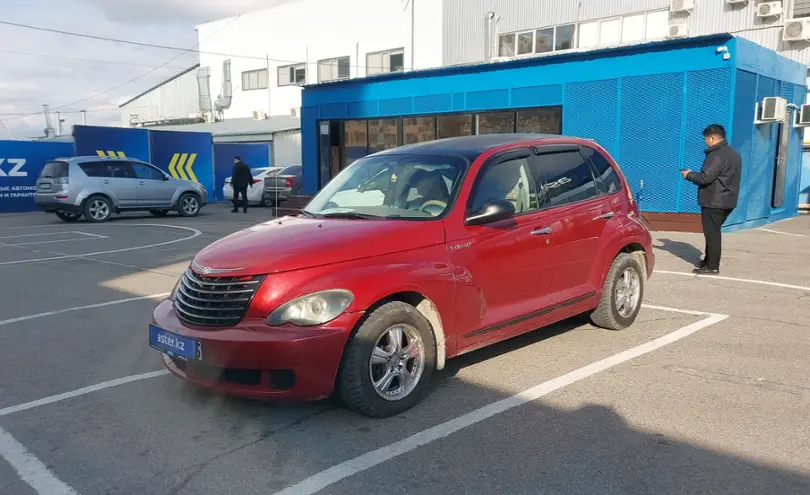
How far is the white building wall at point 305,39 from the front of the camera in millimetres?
30078

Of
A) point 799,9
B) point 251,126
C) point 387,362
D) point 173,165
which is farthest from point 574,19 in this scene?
point 387,362

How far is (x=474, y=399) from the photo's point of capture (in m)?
4.47

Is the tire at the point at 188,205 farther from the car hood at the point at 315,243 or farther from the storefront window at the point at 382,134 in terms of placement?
the car hood at the point at 315,243

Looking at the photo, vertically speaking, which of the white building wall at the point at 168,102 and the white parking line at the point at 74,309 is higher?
the white building wall at the point at 168,102

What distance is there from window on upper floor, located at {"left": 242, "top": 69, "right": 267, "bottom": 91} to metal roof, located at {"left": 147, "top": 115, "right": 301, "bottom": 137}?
1969mm

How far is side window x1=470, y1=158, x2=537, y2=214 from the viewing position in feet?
16.0

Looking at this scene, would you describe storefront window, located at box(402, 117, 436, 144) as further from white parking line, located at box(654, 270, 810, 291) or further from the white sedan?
white parking line, located at box(654, 270, 810, 291)

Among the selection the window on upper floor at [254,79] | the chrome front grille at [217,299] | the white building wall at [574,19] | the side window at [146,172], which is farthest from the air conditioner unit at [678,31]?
the window on upper floor at [254,79]

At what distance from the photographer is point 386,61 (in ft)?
105

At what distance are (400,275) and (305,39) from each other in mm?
34497

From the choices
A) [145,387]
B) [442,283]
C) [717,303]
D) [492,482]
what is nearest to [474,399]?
[442,283]

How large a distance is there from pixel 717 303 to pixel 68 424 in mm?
6416

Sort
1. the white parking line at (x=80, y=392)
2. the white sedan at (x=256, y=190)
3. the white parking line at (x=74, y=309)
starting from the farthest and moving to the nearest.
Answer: the white sedan at (x=256, y=190) → the white parking line at (x=74, y=309) → the white parking line at (x=80, y=392)

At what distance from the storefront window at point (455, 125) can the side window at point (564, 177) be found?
1128 centimetres
